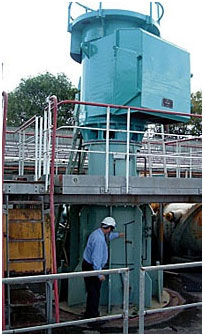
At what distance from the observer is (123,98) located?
7.09m

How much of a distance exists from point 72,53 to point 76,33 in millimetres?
418

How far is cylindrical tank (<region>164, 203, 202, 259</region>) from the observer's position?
10977mm

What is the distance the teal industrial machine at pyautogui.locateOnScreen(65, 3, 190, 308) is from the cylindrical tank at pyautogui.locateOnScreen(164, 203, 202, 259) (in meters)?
3.56

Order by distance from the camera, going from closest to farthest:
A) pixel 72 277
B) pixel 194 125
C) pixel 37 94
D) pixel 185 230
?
pixel 72 277, pixel 185 230, pixel 37 94, pixel 194 125

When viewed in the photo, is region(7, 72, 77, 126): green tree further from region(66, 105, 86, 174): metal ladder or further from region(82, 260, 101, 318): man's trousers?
region(82, 260, 101, 318): man's trousers

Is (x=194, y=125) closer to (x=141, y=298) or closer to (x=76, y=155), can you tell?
(x=76, y=155)

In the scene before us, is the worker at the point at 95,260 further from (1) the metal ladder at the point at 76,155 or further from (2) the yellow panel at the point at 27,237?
(1) the metal ladder at the point at 76,155

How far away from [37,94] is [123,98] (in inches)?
895

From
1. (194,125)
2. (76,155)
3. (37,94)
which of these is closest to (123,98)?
(76,155)

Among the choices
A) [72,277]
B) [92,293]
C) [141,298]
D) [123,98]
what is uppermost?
[123,98]

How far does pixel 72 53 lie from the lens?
327 inches

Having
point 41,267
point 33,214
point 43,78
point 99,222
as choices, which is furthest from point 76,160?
point 43,78

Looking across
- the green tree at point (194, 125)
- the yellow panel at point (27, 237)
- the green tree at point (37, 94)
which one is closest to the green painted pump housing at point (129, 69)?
the yellow panel at point (27, 237)

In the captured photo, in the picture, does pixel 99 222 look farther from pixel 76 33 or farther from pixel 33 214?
pixel 76 33
